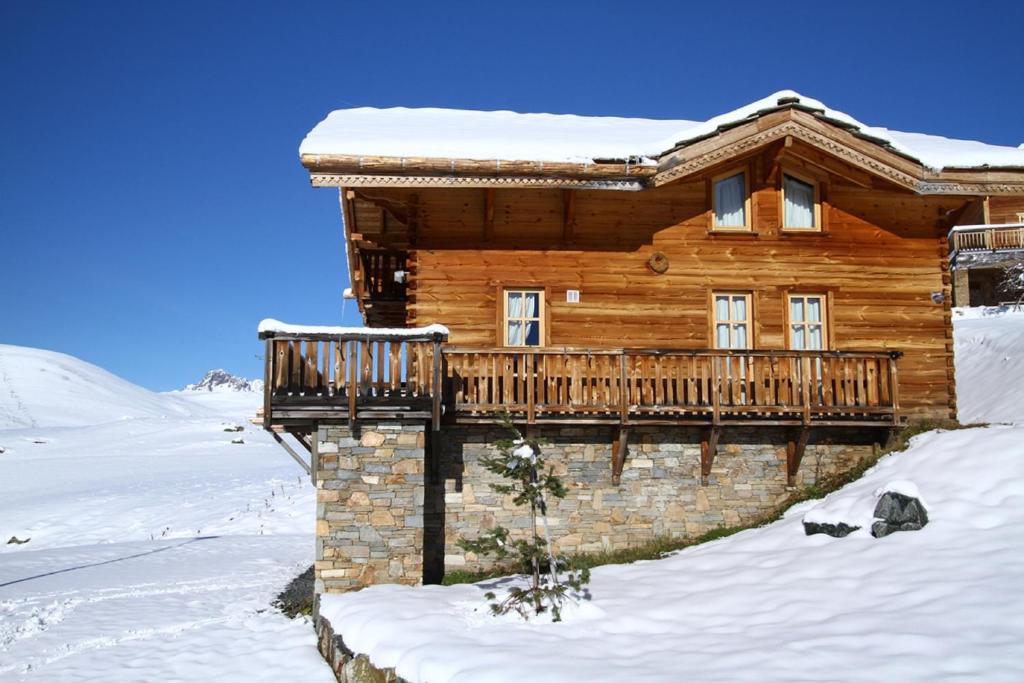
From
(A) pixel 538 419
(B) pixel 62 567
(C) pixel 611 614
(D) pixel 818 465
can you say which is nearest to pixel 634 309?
(A) pixel 538 419

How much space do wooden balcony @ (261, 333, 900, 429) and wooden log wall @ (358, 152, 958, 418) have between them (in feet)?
3.78

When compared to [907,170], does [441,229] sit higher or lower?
lower

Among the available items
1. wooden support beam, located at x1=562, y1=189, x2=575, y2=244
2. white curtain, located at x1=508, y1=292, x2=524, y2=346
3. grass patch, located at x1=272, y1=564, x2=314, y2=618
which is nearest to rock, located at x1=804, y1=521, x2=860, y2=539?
white curtain, located at x1=508, y1=292, x2=524, y2=346

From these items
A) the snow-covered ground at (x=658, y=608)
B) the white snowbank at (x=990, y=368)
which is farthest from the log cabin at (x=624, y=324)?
the white snowbank at (x=990, y=368)

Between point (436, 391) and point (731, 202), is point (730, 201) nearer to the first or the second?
point (731, 202)

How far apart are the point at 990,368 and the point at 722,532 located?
48.3ft

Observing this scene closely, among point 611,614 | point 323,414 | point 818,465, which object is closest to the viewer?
point 611,614

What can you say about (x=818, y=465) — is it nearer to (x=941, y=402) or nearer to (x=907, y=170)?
(x=941, y=402)

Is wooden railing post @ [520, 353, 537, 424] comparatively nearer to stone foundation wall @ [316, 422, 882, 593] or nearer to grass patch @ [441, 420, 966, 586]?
stone foundation wall @ [316, 422, 882, 593]

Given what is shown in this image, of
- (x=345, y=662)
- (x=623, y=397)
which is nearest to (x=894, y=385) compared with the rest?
(x=623, y=397)

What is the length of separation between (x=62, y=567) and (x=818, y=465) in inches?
657

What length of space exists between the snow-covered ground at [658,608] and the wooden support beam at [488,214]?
233 inches

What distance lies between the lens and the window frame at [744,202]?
14602 mm

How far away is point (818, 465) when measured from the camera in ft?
43.8
